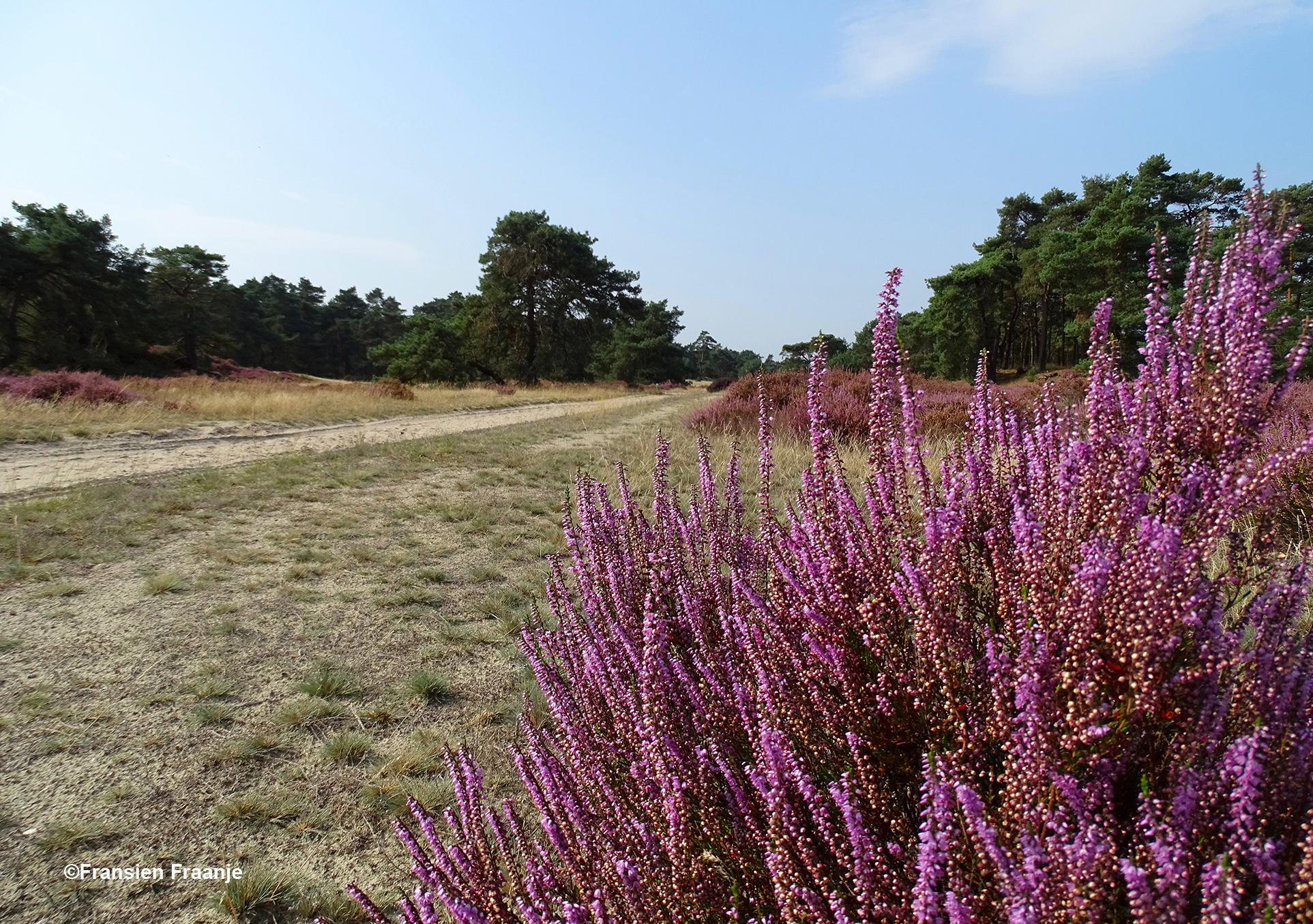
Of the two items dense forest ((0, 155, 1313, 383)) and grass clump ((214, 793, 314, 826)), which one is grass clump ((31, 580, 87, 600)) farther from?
dense forest ((0, 155, 1313, 383))

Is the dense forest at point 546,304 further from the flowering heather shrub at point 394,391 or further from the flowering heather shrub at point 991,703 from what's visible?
the flowering heather shrub at point 991,703

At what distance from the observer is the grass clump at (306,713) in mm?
2936

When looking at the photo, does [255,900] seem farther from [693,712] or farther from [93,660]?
[93,660]

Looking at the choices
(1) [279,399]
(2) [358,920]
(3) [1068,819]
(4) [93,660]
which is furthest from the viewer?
(1) [279,399]

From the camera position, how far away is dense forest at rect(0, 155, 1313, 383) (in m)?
25.9

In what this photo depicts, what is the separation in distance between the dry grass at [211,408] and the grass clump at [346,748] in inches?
490

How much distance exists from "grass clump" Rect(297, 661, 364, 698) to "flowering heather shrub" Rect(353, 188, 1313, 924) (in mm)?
1502

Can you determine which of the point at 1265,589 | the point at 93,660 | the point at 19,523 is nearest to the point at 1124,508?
the point at 1265,589

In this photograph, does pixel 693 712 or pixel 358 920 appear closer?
pixel 693 712

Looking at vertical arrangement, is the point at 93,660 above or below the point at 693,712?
below

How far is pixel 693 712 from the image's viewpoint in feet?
5.98

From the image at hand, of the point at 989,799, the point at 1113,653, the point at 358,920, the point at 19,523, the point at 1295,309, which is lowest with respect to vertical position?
the point at 358,920

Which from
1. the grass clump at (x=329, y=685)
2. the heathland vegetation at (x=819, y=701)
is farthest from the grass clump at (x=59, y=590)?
the grass clump at (x=329, y=685)

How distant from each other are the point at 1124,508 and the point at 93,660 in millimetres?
4536
